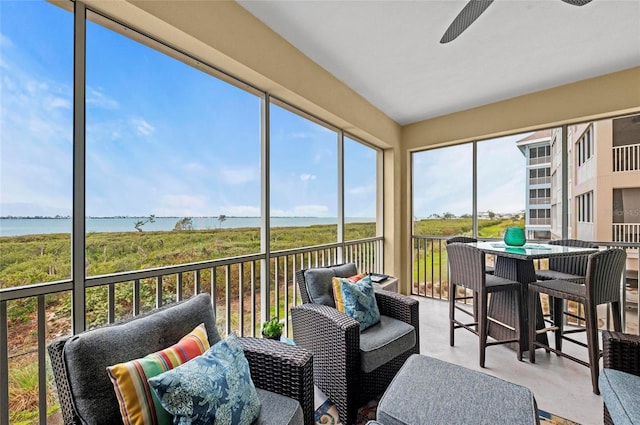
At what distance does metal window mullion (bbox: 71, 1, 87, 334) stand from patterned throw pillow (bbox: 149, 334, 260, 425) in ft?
2.62

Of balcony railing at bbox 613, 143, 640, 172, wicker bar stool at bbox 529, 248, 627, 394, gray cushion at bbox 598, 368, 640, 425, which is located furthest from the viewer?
balcony railing at bbox 613, 143, 640, 172

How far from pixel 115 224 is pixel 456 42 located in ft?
9.84

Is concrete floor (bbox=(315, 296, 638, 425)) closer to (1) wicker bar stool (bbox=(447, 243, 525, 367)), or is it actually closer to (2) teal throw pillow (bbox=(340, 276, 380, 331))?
(1) wicker bar stool (bbox=(447, 243, 525, 367))

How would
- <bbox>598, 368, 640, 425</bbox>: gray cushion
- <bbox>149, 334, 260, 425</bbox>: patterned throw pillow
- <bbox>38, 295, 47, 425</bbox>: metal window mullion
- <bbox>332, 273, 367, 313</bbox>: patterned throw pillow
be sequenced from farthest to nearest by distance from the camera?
<bbox>332, 273, 367, 313</bbox>: patterned throw pillow
<bbox>38, 295, 47, 425</bbox>: metal window mullion
<bbox>598, 368, 640, 425</bbox>: gray cushion
<bbox>149, 334, 260, 425</bbox>: patterned throw pillow

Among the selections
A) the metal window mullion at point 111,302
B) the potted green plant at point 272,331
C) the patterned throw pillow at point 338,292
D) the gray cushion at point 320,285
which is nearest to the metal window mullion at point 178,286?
the metal window mullion at point 111,302

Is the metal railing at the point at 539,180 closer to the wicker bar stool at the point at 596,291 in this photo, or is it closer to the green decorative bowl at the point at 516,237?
the green decorative bowl at the point at 516,237

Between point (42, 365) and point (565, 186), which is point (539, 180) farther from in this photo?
point (42, 365)

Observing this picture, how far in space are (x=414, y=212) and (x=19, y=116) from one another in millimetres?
4450

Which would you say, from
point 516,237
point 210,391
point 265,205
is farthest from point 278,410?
point 516,237

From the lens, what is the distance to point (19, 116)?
1.41 m

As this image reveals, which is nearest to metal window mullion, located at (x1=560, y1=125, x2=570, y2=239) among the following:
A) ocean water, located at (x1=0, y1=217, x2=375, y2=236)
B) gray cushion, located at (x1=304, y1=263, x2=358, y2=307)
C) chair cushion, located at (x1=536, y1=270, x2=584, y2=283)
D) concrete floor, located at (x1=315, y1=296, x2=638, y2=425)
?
chair cushion, located at (x1=536, y1=270, x2=584, y2=283)

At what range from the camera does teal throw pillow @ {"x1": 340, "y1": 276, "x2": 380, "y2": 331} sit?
211 cm

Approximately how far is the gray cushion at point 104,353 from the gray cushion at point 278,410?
51 centimetres

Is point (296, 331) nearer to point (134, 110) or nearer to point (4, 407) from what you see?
point (4, 407)
